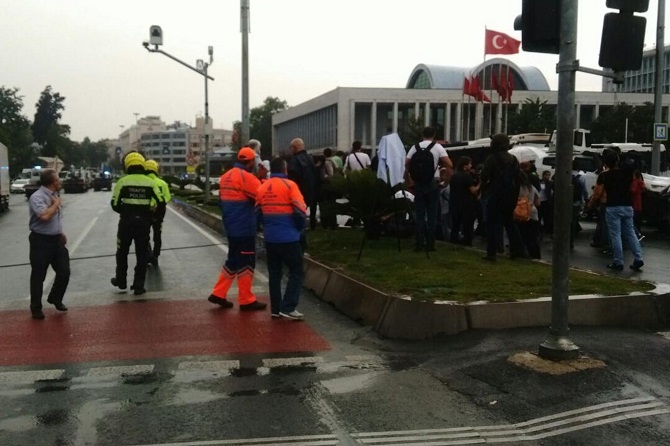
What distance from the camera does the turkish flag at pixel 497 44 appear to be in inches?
2243

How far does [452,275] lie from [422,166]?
88.4 inches

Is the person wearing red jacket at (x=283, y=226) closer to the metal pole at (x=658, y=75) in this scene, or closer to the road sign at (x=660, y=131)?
the road sign at (x=660, y=131)

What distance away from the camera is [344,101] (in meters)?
82.2

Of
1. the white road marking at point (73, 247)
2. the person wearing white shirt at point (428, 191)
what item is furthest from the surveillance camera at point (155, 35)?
the person wearing white shirt at point (428, 191)

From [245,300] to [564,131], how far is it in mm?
4403

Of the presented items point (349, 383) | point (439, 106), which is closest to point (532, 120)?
point (439, 106)

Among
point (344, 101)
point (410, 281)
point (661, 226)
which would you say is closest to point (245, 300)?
point (410, 281)

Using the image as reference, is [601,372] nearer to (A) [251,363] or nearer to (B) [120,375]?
(A) [251,363]

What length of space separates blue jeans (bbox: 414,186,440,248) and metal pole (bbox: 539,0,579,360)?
486 cm

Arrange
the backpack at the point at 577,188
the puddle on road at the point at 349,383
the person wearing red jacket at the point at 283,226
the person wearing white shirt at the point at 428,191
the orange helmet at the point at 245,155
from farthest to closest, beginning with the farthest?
the backpack at the point at 577,188 < the person wearing white shirt at the point at 428,191 < the orange helmet at the point at 245,155 < the person wearing red jacket at the point at 283,226 < the puddle on road at the point at 349,383

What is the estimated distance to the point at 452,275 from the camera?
9.14 m

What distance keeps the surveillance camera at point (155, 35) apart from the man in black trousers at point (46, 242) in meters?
20.6

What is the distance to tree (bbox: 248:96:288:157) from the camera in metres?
144

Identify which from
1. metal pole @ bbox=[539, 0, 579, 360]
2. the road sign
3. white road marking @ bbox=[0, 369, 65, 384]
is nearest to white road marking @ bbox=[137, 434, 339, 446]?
white road marking @ bbox=[0, 369, 65, 384]
